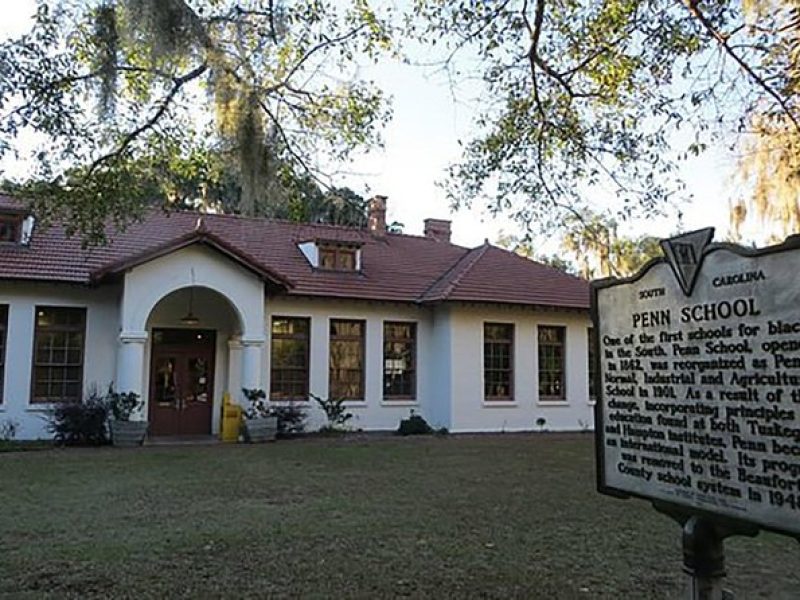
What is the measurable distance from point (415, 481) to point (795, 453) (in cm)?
836

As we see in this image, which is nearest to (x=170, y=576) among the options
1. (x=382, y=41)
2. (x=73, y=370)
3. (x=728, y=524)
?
(x=728, y=524)

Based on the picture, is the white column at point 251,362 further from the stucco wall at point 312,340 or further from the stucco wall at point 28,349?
the stucco wall at point 28,349

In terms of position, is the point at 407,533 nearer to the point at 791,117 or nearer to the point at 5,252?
the point at 791,117

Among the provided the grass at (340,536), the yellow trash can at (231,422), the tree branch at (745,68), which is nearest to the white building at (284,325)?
the yellow trash can at (231,422)

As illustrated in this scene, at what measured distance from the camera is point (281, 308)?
1948 centimetres

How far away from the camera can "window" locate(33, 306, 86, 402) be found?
17.0 metres

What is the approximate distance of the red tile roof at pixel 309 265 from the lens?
17234 mm

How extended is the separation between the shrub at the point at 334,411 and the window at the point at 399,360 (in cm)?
146

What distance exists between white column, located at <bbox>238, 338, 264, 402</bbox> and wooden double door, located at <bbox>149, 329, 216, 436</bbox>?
→ 163 cm

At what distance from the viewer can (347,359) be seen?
66.5 feet

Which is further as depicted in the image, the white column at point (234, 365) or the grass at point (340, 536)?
the white column at point (234, 365)

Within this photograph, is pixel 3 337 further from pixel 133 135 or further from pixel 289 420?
pixel 133 135

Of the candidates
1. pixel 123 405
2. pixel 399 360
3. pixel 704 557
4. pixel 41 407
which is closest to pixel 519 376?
pixel 399 360

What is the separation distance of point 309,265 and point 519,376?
22.5 ft
